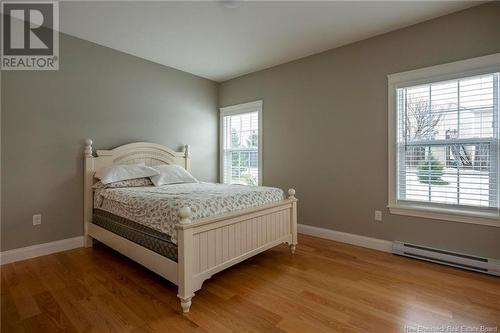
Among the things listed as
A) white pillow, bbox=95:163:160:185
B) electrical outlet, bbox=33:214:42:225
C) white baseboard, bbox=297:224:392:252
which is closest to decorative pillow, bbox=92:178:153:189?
white pillow, bbox=95:163:160:185

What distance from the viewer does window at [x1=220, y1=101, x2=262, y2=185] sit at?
431 cm

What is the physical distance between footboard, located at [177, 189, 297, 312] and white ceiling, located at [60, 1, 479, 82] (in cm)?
194

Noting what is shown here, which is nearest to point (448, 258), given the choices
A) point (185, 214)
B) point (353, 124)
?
point (353, 124)

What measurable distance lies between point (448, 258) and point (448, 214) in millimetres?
439

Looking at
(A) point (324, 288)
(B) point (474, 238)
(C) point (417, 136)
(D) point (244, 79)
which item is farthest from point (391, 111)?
(D) point (244, 79)

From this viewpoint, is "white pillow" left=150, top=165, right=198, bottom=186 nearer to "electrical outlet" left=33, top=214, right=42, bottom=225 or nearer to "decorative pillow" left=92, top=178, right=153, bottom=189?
"decorative pillow" left=92, top=178, right=153, bottom=189

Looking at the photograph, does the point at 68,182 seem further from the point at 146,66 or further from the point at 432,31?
the point at 432,31

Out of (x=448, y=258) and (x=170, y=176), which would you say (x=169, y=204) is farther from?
(x=448, y=258)

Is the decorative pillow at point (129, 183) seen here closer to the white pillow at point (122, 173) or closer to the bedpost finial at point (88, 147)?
the white pillow at point (122, 173)

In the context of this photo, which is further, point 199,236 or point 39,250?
point 39,250

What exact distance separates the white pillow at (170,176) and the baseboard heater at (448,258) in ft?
9.18

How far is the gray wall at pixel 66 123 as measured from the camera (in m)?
2.69

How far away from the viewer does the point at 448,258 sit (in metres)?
2.55

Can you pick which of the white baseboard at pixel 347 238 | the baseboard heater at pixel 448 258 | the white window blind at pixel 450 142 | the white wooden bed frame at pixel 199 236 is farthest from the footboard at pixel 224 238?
the white window blind at pixel 450 142
